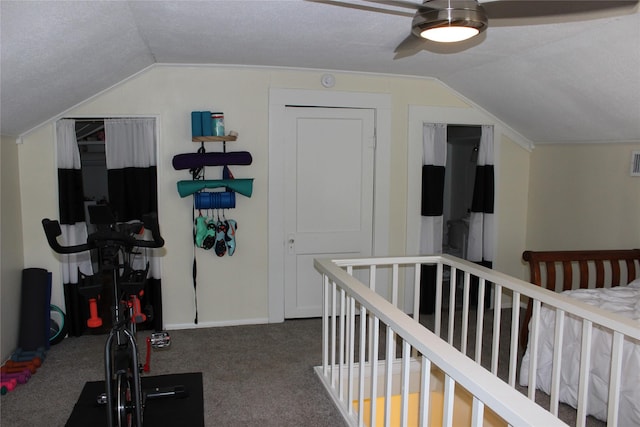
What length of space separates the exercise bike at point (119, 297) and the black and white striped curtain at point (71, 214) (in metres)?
1.97

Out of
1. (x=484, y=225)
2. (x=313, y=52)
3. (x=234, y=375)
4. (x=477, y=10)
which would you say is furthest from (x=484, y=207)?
(x=477, y=10)

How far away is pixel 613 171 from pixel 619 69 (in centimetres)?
128

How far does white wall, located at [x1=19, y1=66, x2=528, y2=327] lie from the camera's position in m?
4.18

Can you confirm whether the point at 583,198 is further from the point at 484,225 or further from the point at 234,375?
the point at 234,375

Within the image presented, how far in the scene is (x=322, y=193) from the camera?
15.4 feet

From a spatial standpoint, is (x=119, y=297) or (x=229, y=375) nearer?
(x=119, y=297)

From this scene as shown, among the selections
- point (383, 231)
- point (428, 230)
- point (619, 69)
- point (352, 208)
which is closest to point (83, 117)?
point (352, 208)

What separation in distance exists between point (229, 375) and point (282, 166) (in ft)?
6.21

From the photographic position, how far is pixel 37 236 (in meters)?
4.19

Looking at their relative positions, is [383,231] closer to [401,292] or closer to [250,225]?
[401,292]

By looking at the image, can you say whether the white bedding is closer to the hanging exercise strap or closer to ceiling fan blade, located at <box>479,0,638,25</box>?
ceiling fan blade, located at <box>479,0,638,25</box>

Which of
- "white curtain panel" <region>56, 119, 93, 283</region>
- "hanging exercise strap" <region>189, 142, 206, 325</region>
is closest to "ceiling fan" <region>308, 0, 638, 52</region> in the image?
"hanging exercise strap" <region>189, 142, 206, 325</region>

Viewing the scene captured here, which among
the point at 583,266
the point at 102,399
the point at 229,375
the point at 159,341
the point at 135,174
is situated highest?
the point at 135,174

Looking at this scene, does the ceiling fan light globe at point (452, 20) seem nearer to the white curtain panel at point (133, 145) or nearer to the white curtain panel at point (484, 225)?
the white curtain panel at point (133, 145)
